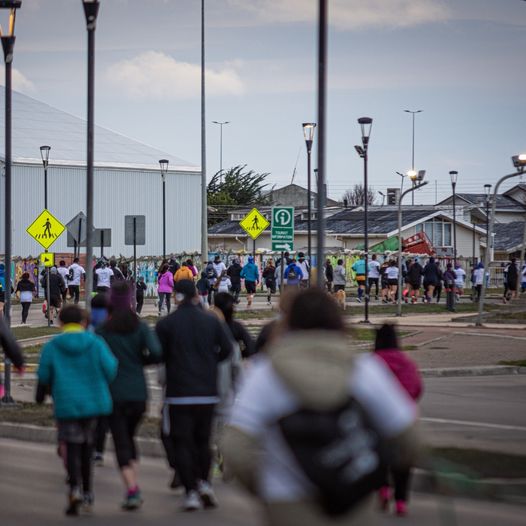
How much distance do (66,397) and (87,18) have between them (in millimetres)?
8778

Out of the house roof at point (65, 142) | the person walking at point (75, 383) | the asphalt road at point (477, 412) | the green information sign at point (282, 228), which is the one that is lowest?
the asphalt road at point (477, 412)

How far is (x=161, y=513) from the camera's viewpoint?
31.4 ft

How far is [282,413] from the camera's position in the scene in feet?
15.6

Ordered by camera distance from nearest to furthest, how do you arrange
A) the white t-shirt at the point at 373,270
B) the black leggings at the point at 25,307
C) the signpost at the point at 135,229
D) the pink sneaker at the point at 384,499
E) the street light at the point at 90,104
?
the pink sneaker at the point at 384,499, the street light at the point at 90,104, the black leggings at the point at 25,307, the signpost at the point at 135,229, the white t-shirt at the point at 373,270

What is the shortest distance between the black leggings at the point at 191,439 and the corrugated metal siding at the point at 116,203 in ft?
193

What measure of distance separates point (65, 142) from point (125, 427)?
65546mm

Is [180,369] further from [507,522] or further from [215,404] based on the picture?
[507,522]

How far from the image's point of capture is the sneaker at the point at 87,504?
9.59m

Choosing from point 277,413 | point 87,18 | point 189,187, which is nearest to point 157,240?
point 189,187

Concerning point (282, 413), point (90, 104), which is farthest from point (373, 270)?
point (282, 413)

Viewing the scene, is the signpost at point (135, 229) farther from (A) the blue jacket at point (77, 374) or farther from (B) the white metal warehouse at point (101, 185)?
(B) the white metal warehouse at point (101, 185)

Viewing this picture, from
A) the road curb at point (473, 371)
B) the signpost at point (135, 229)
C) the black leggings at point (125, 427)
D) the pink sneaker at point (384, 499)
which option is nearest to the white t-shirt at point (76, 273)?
the signpost at point (135, 229)

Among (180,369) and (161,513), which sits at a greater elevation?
(180,369)

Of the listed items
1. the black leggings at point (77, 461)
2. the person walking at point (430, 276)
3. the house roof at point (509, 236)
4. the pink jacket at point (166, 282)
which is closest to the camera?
the black leggings at point (77, 461)
